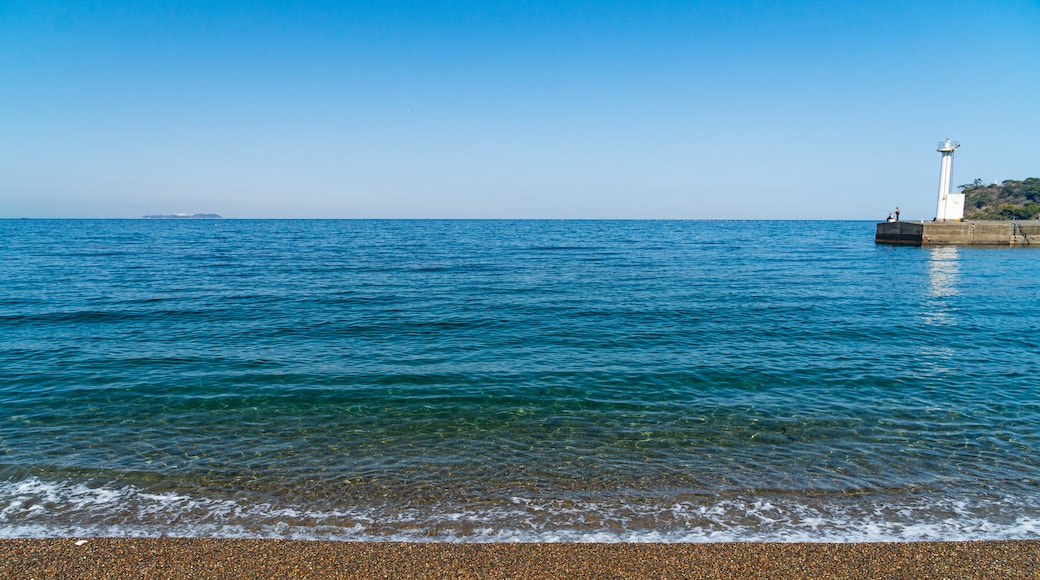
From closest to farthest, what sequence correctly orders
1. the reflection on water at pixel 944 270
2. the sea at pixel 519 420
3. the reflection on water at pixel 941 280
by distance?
the sea at pixel 519 420 → the reflection on water at pixel 941 280 → the reflection on water at pixel 944 270

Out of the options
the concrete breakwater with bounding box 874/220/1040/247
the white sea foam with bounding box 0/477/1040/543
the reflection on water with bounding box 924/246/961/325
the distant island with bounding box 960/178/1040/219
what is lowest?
the white sea foam with bounding box 0/477/1040/543

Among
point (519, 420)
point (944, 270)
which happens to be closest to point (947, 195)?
point (944, 270)

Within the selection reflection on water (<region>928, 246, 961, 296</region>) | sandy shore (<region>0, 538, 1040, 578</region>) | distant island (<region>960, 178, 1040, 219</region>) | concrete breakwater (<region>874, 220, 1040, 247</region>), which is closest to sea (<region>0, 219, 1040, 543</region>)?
sandy shore (<region>0, 538, 1040, 578</region>)

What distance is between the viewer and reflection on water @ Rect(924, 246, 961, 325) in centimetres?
2145

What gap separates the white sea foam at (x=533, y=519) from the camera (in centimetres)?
657

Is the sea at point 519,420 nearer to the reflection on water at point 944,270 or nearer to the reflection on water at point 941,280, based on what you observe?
the reflection on water at point 941,280

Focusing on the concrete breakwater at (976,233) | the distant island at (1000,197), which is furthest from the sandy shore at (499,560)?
the distant island at (1000,197)

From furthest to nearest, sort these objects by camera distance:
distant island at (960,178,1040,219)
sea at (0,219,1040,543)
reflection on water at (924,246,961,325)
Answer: distant island at (960,178,1040,219) < reflection on water at (924,246,961,325) < sea at (0,219,1040,543)

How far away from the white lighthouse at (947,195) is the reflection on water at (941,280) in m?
4.61

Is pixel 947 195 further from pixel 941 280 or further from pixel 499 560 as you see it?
pixel 499 560

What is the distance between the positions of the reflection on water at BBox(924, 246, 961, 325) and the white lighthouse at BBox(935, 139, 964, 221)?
15.1 feet

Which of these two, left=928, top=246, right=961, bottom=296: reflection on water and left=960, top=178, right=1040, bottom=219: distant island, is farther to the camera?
left=960, top=178, right=1040, bottom=219: distant island

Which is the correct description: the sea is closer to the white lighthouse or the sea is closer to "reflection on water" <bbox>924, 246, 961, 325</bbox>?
"reflection on water" <bbox>924, 246, 961, 325</bbox>

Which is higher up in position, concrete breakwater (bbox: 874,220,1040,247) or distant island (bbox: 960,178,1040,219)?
distant island (bbox: 960,178,1040,219)
